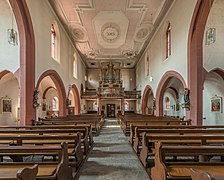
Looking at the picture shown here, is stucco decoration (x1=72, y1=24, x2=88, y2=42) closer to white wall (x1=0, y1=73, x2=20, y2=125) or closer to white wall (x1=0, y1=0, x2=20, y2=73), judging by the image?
white wall (x1=0, y1=0, x2=20, y2=73)

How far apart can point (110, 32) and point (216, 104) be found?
328 inches

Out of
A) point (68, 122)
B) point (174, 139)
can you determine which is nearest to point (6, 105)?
point (68, 122)

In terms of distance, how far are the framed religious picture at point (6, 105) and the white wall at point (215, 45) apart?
472 inches

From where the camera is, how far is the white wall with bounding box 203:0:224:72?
10.5m

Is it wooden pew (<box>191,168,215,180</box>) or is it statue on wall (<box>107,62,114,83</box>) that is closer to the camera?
wooden pew (<box>191,168,215,180</box>)

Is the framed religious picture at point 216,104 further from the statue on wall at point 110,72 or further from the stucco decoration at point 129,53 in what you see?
the statue on wall at point 110,72

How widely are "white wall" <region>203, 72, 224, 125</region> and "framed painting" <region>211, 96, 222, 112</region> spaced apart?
0.19 m

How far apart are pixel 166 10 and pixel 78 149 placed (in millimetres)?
10081

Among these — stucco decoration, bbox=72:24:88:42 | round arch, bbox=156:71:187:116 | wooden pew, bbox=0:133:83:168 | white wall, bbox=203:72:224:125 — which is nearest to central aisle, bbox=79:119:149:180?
wooden pew, bbox=0:133:83:168

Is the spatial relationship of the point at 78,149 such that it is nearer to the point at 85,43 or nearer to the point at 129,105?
the point at 85,43

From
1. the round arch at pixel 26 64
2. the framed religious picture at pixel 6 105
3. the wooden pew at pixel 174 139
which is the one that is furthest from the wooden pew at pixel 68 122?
the framed religious picture at pixel 6 105

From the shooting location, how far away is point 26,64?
29.1 ft

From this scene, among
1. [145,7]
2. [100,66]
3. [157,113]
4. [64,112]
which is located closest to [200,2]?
[145,7]

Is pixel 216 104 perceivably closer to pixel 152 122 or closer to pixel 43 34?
pixel 152 122
